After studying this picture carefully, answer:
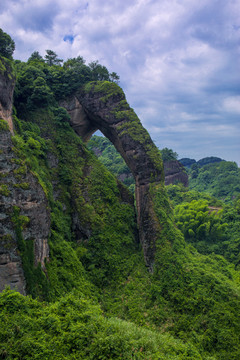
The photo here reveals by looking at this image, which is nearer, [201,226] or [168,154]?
[201,226]

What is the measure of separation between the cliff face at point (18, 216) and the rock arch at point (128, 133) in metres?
9.39

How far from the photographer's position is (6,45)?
1898 cm

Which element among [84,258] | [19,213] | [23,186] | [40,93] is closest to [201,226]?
[84,258]

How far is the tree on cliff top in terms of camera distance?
1850 centimetres

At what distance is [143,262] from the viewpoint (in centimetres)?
1997

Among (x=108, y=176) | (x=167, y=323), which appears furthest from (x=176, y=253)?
(x=108, y=176)

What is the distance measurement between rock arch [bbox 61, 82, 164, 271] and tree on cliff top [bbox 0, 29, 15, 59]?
743 cm

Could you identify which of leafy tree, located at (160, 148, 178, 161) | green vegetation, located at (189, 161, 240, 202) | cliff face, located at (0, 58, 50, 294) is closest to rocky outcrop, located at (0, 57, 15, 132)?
cliff face, located at (0, 58, 50, 294)

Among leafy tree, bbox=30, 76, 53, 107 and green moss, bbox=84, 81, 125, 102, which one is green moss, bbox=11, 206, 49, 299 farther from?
green moss, bbox=84, 81, 125, 102

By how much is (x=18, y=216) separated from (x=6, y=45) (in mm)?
Answer: 14283

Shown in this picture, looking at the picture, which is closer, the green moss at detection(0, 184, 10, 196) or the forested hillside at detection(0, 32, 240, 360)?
the forested hillside at detection(0, 32, 240, 360)

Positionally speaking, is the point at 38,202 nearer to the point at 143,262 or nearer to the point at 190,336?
the point at 143,262

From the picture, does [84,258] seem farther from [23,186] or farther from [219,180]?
[219,180]

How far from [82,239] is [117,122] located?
1181 cm
